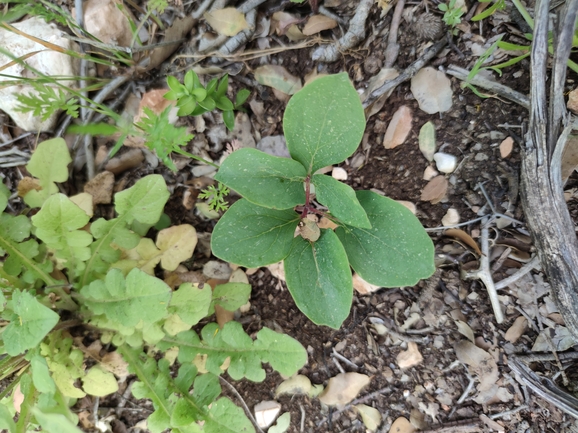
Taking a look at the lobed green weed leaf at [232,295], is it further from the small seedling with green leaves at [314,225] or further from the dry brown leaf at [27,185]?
the dry brown leaf at [27,185]

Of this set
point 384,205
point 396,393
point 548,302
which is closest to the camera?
point 384,205

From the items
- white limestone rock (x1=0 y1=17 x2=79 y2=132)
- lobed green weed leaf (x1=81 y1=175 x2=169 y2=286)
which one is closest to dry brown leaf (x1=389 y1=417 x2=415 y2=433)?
lobed green weed leaf (x1=81 y1=175 x2=169 y2=286)

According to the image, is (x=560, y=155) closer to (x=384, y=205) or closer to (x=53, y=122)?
(x=384, y=205)

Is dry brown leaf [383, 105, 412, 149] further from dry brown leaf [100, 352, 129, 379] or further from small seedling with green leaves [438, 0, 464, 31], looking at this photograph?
dry brown leaf [100, 352, 129, 379]

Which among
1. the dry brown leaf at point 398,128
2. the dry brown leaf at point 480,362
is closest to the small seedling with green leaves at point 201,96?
the dry brown leaf at point 398,128

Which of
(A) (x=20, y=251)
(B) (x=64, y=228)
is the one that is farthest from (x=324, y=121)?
(A) (x=20, y=251)

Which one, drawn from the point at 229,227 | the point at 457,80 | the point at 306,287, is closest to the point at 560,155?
the point at 457,80

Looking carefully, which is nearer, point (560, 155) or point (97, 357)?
point (560, 155)
